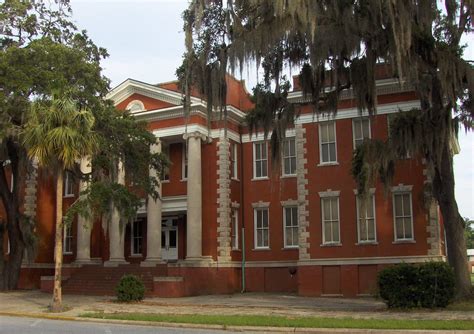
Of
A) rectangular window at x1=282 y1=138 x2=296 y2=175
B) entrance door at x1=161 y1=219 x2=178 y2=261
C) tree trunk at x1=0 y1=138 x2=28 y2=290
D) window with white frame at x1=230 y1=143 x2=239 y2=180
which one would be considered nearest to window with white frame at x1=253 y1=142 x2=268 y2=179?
window with white frame at x1=230 y1=143 x2=239 y2=180

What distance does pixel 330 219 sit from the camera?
26516 mm

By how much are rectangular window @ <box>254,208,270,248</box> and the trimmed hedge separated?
503 inches

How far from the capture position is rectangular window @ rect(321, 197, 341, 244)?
86.2ft

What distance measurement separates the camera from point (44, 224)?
114 feet

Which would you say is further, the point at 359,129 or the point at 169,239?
the point at 169,239

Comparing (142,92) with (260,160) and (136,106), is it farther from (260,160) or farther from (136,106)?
(260,160)

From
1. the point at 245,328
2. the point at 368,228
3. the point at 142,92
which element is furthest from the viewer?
the point at 142,92

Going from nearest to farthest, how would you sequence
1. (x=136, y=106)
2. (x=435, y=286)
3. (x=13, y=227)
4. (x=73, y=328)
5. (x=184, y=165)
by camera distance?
(x=73, y=328) < (x=435, y=286) < (x=13, y=227) < (x=136, y=106) < (x=184, y=165)

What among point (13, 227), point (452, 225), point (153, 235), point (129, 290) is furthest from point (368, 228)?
point (13, 227)

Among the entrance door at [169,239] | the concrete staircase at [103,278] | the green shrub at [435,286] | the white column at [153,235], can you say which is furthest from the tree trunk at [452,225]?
the entrance door at [169,239]

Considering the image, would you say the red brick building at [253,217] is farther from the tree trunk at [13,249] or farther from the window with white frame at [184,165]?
the tree trunk at [13,249]

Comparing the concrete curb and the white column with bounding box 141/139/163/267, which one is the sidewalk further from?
the white column with bounding box 141/139/163/267

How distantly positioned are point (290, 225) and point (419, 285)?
12.6 meters

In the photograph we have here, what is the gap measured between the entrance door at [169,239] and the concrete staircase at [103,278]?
3517 mm
